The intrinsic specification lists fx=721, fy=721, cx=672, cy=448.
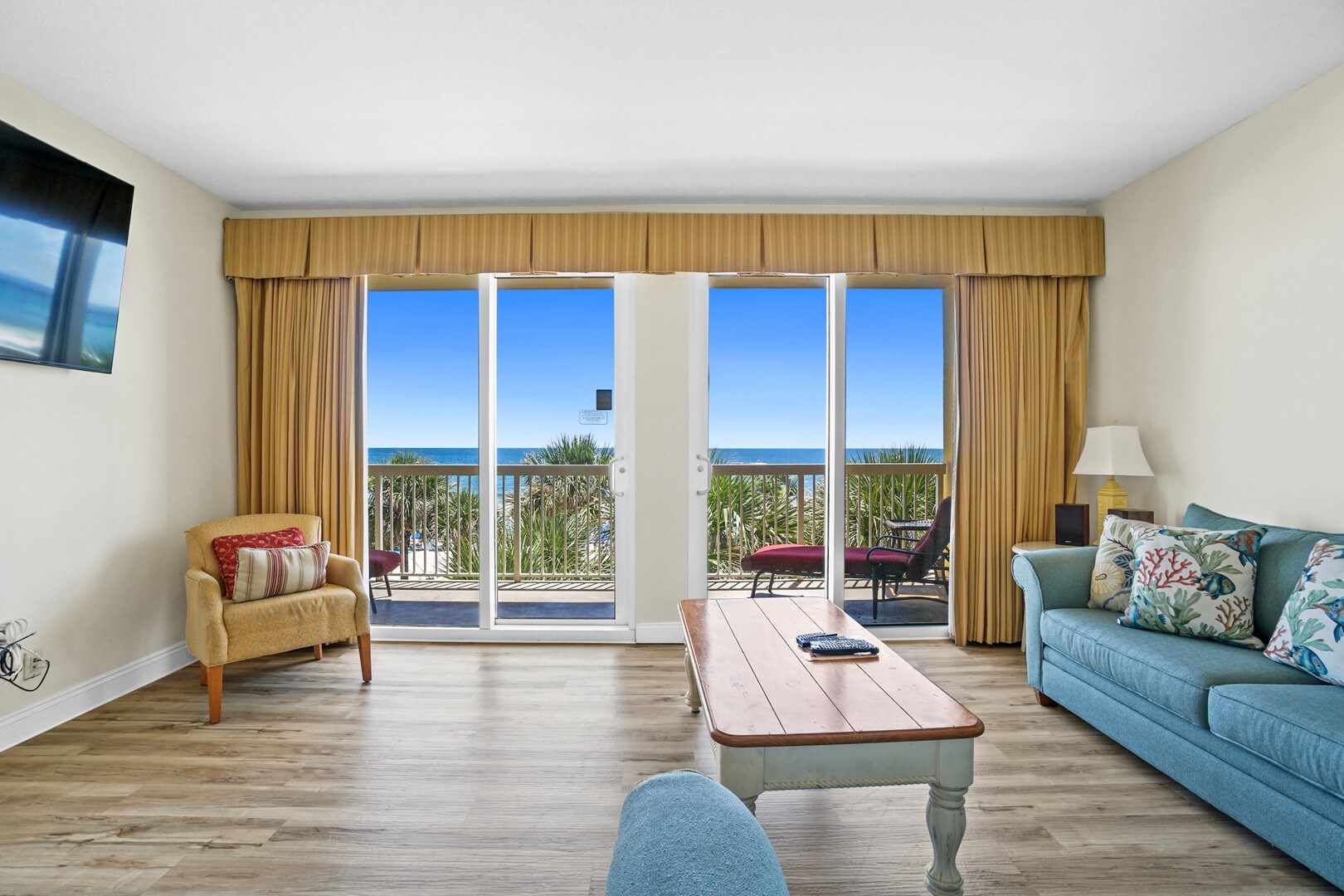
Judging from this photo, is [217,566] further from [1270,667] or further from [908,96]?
[1270,667]

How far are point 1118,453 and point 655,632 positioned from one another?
8.46ft

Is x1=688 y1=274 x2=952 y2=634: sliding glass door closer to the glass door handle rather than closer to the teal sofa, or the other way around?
the glass door handle

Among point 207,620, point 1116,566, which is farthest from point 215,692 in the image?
point 1116,566

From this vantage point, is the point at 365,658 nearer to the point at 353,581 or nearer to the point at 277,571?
the point at 353,581

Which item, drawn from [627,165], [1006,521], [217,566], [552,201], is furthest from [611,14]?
[1006,521]

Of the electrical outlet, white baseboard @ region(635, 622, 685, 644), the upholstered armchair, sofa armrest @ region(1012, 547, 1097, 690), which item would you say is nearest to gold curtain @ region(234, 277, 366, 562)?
the upholstered armchair

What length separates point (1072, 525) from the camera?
376 centimetres

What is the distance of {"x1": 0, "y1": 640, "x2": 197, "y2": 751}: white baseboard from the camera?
2.76 meters

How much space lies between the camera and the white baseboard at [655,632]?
414 cm

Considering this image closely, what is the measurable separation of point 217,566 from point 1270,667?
166 inches

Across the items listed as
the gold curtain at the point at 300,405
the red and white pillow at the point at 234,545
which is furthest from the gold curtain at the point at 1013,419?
the red and white pillow at the point at 234,545

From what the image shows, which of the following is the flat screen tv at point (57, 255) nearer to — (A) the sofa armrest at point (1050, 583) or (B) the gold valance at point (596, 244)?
(B) the gold valance at point (596, 244)

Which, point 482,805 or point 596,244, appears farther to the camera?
point 596,244

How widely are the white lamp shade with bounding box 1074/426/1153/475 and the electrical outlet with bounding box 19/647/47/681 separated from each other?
186 inches
